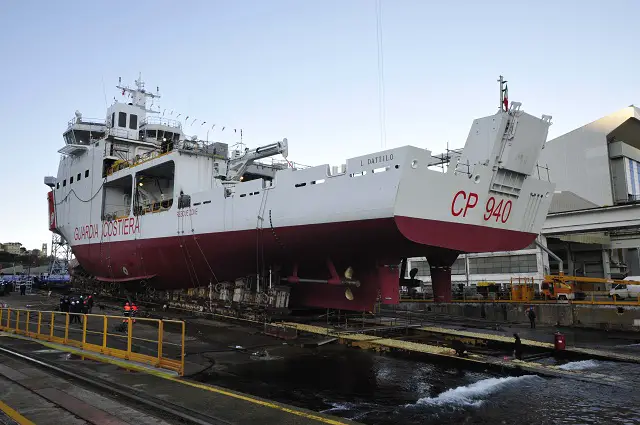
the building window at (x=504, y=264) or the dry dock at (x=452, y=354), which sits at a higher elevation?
the building window at (x=504, y=264)

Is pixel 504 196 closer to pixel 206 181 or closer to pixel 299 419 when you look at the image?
pixel 299 419

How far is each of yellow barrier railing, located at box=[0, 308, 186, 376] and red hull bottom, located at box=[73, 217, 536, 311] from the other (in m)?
3.08

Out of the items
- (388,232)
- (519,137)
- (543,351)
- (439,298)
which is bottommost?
(543,351)

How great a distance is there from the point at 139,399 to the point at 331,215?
7.58 meters

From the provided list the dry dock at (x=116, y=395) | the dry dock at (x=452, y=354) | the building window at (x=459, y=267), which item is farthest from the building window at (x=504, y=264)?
the dry dock at (x=116, y=395)

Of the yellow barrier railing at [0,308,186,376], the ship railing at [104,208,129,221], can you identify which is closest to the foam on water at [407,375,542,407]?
the yellow barrier railing at [0,308,186,376]

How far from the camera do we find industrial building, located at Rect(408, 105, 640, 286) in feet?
107

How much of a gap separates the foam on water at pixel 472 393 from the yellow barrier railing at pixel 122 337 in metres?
4.23

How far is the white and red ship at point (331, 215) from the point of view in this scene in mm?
11945

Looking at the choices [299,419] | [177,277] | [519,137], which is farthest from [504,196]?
[177,277]

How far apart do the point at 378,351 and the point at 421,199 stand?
4.00 meters

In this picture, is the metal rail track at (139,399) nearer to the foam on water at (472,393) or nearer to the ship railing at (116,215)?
the foam on water at (472,393)

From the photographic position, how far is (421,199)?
11719mm

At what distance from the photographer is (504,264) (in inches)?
1315
